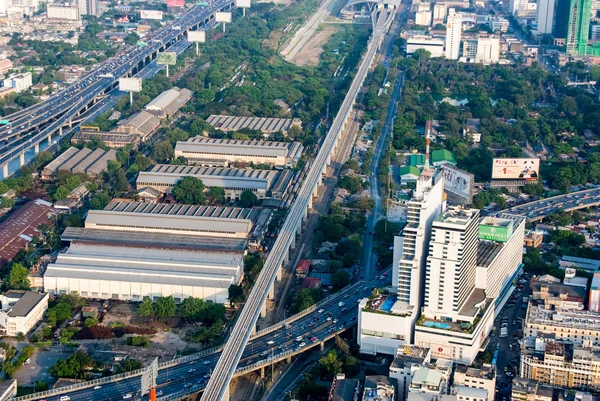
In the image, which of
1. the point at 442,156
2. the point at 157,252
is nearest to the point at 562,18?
the point at 442,156

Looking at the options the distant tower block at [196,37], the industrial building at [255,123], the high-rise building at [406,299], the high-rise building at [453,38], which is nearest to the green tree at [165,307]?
the high-rise building at [406,299]

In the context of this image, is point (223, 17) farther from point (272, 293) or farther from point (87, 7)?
point (272, 293)

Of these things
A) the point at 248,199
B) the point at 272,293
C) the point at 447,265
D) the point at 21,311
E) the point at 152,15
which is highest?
the point at 447,265

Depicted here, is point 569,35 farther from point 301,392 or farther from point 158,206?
point 301,392

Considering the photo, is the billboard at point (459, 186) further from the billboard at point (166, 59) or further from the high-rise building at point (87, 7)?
the high-rise building at point (87, 7)

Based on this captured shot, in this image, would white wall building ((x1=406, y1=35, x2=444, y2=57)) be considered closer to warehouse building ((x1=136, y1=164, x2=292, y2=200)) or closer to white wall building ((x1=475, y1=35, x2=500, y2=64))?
white wall building ((x1=475, y1=35, x2=500, y2=64))

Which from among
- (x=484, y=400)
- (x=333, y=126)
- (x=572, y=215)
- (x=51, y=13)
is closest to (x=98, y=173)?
(x=333, y=126)

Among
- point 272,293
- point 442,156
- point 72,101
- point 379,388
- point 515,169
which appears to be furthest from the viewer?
point 72,101
